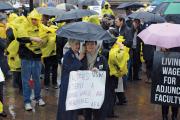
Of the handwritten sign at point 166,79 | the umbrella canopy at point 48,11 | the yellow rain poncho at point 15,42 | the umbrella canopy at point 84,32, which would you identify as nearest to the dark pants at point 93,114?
the umbrella canopy at point 84,32

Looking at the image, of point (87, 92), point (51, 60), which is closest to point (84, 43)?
point (87, 92)

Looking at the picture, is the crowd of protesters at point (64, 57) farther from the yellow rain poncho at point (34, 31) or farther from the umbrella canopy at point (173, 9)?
the umbrella canopy at point (173, 9)

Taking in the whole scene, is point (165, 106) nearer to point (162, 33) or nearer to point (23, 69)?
point (162, 33)

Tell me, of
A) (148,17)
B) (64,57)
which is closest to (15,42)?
(64,57)

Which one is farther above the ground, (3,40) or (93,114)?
(3,40)

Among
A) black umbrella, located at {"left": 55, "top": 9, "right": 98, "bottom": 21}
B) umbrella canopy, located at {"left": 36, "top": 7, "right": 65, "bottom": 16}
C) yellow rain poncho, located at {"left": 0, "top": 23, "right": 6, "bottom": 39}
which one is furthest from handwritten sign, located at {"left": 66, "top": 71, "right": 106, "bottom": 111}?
umbrella canopy, located at {"left": 36, "top": 7, "right": 65, "bottom": 16}

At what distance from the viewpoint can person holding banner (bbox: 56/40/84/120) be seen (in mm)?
6316

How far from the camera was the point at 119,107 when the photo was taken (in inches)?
370

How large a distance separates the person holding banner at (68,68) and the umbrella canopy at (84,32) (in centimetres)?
12

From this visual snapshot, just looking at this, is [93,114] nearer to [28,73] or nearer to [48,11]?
[28,73]

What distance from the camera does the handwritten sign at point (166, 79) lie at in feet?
24.8

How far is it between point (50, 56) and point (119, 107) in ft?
7.49

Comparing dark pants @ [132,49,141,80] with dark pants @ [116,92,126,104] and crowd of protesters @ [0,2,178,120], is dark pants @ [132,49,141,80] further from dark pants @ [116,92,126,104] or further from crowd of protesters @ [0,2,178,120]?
dark pants @ [116,92,126,104]

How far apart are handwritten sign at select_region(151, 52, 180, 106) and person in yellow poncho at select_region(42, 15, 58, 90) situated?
2944 millimetres
